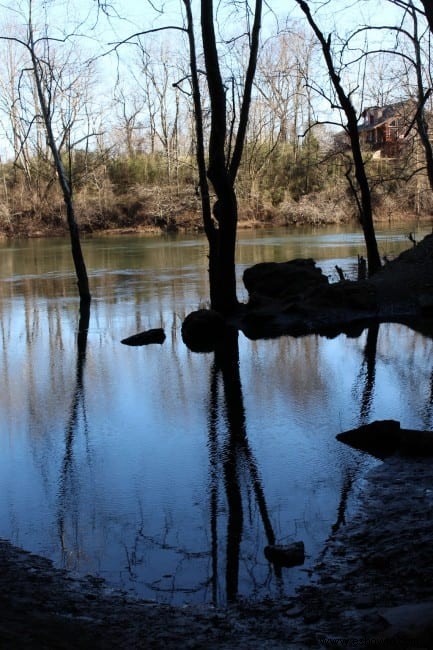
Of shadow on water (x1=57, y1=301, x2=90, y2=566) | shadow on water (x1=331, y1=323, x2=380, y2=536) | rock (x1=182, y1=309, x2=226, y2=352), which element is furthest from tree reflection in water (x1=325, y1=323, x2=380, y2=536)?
rock (x1=182, y1=309, x2=226, y2=352)

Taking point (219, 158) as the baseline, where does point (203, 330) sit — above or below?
below

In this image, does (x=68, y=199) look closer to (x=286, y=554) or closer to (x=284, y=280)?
(x=284, y=280)

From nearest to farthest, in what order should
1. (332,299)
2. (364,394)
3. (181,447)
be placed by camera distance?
(181,447)
(364,394)
(332,299)

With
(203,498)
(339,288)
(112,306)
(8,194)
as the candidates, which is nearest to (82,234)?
(8,194)

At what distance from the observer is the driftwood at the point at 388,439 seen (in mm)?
6984

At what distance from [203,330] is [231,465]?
8.07 meters

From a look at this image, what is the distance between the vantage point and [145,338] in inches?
577

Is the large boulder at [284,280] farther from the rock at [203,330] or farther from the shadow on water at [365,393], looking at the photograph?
the shadow on water at [365,393]

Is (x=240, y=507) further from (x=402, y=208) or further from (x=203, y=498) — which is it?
(x=402, y=208)

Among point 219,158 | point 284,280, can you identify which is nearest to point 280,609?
point 219,158

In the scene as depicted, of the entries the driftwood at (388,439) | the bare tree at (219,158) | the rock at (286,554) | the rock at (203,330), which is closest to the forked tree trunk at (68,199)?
the bare tree at (219,158)

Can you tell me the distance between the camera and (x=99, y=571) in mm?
5039

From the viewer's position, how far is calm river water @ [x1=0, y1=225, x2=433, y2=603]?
530 cm

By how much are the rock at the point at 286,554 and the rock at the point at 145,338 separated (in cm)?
969
